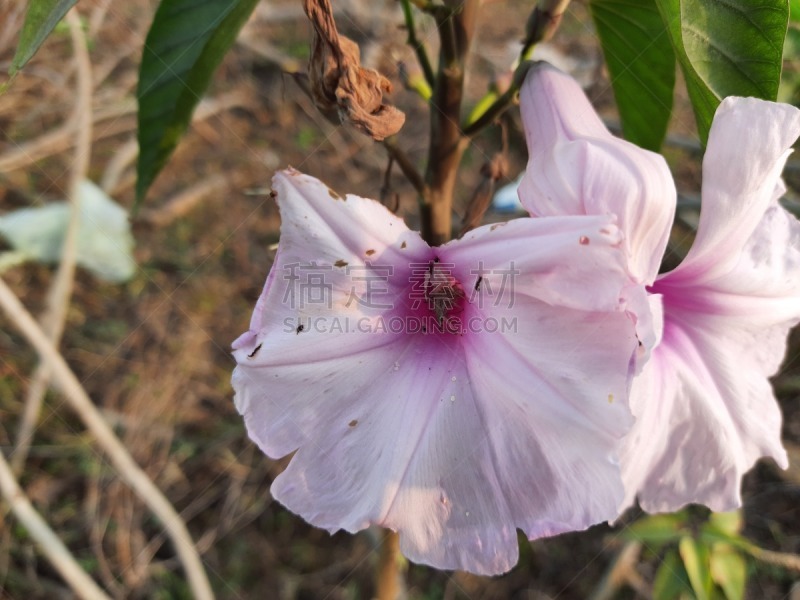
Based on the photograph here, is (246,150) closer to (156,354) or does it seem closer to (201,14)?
(156,354)

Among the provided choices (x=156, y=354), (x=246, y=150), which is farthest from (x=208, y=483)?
(x=246, y=150)

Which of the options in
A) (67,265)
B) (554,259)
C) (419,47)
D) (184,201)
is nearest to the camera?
(554,259)

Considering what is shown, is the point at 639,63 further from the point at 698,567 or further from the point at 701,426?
the point at 698,567

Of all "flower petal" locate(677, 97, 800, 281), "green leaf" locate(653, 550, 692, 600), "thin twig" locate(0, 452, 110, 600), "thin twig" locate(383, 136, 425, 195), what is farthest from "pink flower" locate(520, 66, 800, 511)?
"thin twig" locate(0, 452, 110, 600)

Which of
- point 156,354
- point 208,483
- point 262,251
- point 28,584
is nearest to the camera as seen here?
point 28,584

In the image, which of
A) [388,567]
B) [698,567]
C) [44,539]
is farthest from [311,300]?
[44,539]

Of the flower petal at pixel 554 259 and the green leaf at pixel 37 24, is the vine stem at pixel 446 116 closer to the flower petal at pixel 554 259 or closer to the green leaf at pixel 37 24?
the flower petal at pixel 554 259
